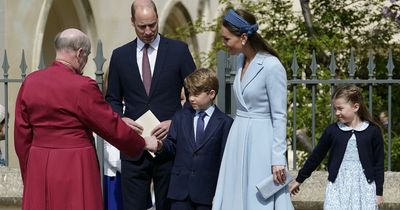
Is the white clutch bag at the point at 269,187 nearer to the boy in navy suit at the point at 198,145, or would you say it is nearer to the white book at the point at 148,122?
the boy in navy suit at the point at 198,145

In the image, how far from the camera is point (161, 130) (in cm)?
815

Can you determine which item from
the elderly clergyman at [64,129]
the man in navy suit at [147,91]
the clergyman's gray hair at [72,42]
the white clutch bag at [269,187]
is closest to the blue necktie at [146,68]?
the man in navy suit at [147,91]

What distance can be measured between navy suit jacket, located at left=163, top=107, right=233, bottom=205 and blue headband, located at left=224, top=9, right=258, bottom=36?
0.89 m

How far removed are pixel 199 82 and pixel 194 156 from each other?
1.60 feet

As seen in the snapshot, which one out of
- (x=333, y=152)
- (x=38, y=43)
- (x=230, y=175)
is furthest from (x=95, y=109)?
(x=38, y=43)

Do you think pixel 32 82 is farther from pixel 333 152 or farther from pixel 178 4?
pixel 178 4

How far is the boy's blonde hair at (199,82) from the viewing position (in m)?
7.96

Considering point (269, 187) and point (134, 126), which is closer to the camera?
point (269, 187)

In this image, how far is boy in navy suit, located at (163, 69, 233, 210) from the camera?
8000mm

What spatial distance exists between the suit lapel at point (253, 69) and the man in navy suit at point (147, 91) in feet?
2.98

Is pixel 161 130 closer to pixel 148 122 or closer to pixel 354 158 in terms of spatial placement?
pixel 148 122

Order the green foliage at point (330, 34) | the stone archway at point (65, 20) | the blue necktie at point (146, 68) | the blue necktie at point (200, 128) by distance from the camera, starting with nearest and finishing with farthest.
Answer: the blue necktie at point (200, 128) < the blue necktie at point (146, 68) < the green foliage at point (330, 34) < the stone archway at point (65, 20)

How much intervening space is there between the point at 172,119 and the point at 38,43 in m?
7.86

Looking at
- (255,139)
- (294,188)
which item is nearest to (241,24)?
(255,139)
